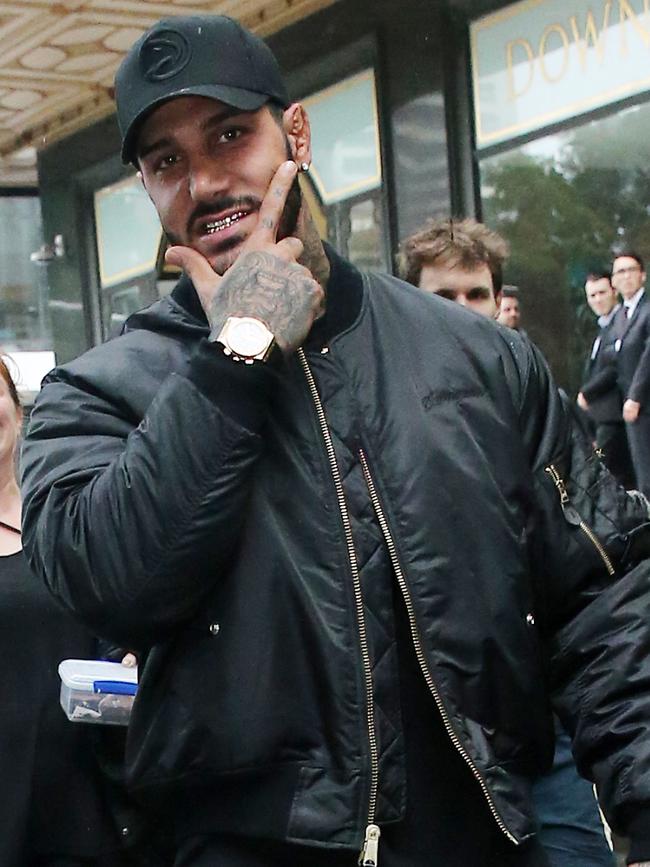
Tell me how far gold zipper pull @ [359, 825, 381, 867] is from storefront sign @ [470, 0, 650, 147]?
785cm

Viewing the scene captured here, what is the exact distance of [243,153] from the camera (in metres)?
1.90

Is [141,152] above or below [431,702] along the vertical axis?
above

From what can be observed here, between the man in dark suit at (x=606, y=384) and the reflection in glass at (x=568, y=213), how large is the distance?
4.1 inches

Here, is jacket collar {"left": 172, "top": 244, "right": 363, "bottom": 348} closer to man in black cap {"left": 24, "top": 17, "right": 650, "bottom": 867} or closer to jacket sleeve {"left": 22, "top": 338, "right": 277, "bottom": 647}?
man in black cap {"left": 24, "top": 17, "right": 650, "bottom": 867}

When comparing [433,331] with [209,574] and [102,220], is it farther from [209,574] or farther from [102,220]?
[102,220]

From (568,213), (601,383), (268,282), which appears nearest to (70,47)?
(568,213)

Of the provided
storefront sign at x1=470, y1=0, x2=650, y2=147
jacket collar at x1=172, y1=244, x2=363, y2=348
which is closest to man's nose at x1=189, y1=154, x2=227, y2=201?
jacket collar at x1=172, y1=244, x2=363, y2=348

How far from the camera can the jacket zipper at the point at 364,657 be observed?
1643 mm

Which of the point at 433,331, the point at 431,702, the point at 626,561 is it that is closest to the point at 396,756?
the point at 431,702

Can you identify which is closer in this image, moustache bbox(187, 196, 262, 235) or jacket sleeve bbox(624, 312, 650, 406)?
moustache bbox(187, 196, 262, 235)

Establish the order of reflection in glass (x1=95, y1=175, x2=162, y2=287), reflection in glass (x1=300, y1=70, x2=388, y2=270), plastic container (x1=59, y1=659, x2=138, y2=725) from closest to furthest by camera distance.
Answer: plastic container (x1=59, y1=659, x2=138, y2=725)
reflection in glass (x1=300, y1=70, x2=388, y2=270)
reflection in glass (x1=95, y1=175, x2=162, y2=287)

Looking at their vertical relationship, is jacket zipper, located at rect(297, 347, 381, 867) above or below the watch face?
below

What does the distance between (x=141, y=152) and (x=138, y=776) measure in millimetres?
801

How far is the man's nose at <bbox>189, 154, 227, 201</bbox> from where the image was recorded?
6.12 feet
